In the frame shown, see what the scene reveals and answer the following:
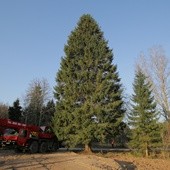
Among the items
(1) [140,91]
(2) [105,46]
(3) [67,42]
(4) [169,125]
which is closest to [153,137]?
(4) [169,125]

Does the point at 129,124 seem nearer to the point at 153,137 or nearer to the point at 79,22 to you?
the point at 153,137

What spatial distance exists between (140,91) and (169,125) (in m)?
4.60

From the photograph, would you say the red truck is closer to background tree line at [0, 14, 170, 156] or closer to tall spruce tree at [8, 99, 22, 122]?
background tree line at [0, 14, 170, 156]

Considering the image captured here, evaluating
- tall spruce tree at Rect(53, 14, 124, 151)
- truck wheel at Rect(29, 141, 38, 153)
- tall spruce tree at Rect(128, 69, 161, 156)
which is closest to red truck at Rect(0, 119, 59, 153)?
truck wheel at Rect(29, 141, 38, 153)

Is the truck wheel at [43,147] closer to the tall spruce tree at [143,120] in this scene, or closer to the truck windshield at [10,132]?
the truck windshield at [10,132]

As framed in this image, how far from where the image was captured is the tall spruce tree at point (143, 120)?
31672mm

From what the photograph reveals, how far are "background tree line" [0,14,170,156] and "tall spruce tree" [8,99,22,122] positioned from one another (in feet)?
101

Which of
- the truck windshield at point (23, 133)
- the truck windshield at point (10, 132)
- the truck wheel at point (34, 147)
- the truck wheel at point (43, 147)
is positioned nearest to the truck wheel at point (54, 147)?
the truck wheel at point (43, 147)

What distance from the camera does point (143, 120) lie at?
32.2m

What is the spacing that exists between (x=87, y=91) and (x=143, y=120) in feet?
21.5

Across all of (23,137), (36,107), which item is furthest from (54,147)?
(36,107)

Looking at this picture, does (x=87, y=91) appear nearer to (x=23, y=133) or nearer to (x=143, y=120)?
(x=143, y=120)

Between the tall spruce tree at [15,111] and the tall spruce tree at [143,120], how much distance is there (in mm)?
36440

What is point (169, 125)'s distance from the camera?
31.2m
